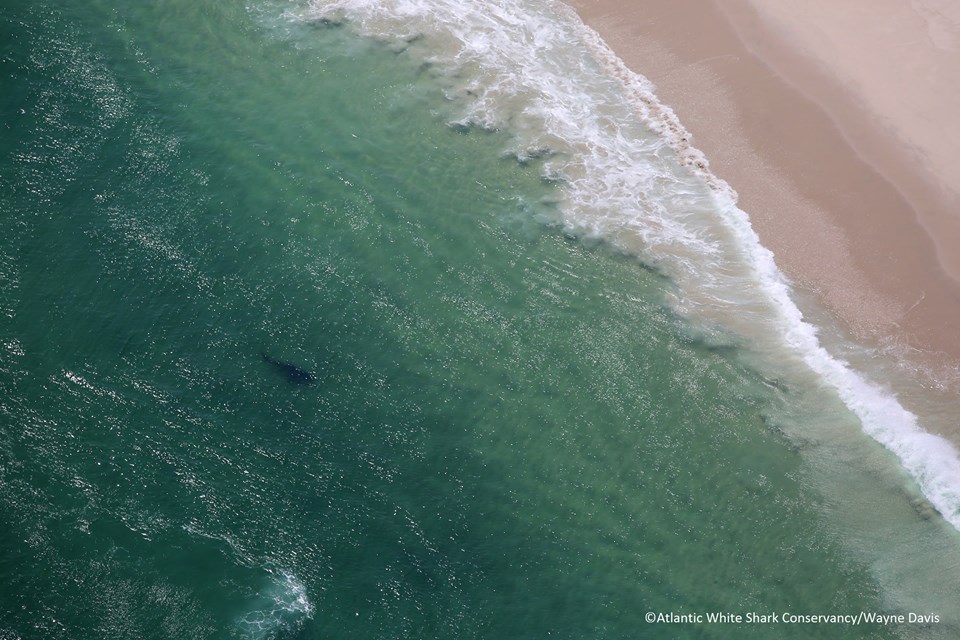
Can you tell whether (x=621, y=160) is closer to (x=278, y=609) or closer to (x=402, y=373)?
(x=402, y=373)

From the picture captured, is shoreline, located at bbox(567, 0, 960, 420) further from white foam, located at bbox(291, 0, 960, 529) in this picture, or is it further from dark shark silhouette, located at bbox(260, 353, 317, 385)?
dark shark silhouette, located at bbox(260, 353, 317, 385)

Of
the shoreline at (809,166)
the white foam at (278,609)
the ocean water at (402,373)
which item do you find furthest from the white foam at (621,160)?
the white foam at (278,609)

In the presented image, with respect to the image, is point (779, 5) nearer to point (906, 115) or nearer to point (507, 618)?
point (906, 115)

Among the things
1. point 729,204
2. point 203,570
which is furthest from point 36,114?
point 729,204

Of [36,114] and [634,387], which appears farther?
[36,114]

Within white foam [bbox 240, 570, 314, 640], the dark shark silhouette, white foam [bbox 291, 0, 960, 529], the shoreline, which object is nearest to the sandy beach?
the shoreline

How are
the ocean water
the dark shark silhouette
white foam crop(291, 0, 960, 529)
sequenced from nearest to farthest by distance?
the ocean water → the dark shark silhouette → white foam crop(291, 0, 960, 529)

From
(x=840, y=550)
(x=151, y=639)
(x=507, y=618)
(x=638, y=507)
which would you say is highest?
(x=840, y=550)

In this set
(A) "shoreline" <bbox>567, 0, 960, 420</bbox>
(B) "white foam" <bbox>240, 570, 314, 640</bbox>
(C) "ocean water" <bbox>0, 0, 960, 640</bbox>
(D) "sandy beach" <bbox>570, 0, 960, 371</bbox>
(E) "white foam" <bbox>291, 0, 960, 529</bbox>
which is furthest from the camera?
(D) "sandy beach" <bbox>570, 0, 960, 371</bbox>
